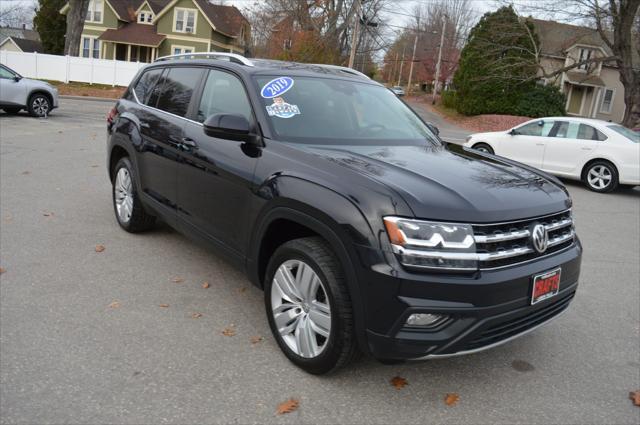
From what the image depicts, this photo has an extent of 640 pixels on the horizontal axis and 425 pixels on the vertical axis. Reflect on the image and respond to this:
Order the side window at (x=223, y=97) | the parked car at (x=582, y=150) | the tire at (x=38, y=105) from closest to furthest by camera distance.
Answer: the side window at (x=223, y=97) → the parked car at (x=582, y=150) → the tire at (x=38, y=105)

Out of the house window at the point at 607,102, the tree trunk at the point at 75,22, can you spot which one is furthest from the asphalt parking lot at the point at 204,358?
the house window at the point at 607,102

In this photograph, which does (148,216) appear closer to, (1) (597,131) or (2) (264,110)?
(2) (264,110)

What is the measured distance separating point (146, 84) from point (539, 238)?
428cm

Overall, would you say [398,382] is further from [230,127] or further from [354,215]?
[230,127]

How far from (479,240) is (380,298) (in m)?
0.59

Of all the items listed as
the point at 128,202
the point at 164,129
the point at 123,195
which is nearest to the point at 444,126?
the point at 123,195

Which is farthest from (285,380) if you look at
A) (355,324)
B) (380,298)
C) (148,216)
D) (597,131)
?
(597,131)

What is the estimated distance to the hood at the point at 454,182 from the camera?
113 inches

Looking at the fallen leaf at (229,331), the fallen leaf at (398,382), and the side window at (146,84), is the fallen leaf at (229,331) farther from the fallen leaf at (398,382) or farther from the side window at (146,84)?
the side window at (146,84)

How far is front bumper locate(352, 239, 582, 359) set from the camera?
2760 mm

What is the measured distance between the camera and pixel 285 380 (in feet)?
10.8

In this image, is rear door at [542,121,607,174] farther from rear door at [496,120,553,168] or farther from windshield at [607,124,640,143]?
→ windshield at [607,124,640,143]

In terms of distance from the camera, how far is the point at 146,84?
5738mm

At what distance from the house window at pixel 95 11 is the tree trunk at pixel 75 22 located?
57.8 ft
